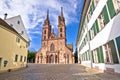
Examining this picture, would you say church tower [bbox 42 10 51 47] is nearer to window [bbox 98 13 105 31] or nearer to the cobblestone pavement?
the cobblestone pavement

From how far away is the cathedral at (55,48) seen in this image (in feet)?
176

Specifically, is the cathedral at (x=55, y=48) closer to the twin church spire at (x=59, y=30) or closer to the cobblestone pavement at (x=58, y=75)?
the twin church spire at (x=59, y=30)

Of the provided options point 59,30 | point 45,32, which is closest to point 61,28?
point 59,30

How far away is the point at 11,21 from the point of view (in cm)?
2089

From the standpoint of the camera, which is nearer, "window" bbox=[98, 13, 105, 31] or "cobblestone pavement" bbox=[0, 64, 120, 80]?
"cobblestone pavement" bbox=[0, 64, 120, 80]

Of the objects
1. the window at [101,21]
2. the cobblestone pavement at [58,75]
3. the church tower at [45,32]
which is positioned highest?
the church tower at [45,32]

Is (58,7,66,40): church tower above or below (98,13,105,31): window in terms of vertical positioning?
above

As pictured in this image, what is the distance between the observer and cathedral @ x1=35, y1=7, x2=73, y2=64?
53.7m

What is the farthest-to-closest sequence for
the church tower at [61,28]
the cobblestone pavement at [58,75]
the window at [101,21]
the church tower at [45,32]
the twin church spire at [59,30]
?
the church tower at [45,32] < the twin church spire at [59,30] < the church tower at [61,28] < the window at [101,21] < the cobblestone pavement at [58,75]

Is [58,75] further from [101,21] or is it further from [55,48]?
[55,48]

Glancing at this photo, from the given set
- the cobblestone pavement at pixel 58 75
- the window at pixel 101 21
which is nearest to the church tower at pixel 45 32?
the cobblestone pavement at pixel 58 75

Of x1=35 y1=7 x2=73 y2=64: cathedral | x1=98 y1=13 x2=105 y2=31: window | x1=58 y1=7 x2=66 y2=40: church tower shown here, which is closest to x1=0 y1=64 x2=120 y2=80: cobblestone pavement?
x1=98 y1=13 x2=105 y2=31: window

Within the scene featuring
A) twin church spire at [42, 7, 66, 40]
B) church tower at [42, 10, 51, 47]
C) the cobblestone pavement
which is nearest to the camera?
the cobblestone pavement

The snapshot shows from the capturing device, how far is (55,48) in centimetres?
5753
